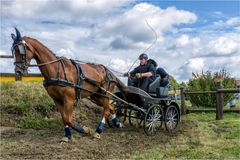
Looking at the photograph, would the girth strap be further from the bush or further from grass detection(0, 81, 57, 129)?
the bush

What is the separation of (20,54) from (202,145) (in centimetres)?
387

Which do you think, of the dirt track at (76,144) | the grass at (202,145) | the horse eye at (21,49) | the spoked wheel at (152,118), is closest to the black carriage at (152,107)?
the spoked wheel at (152,118)

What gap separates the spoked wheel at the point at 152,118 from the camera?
9052 mm

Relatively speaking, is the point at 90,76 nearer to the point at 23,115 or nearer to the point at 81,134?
the point at 81,134

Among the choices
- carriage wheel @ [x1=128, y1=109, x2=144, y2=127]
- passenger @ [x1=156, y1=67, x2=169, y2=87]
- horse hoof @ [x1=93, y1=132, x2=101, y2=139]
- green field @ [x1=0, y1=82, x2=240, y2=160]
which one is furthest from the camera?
passenger @ [x1=156, y1=67, x2=169, y2=87]

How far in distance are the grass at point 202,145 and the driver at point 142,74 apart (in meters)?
1.54

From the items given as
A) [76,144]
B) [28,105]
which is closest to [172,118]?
[76,144]

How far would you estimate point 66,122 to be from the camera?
25.2 ft

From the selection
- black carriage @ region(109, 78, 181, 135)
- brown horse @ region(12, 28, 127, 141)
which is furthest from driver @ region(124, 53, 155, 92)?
brown horse @ region(12, 28, 127, 141)

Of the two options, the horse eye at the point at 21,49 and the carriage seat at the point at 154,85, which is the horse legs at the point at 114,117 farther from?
the horse eye at the point at 21,49

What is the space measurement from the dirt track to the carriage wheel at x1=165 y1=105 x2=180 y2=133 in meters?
0.19

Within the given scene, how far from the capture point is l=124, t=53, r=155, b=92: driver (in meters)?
9.42

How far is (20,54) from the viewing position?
7305 millimetres

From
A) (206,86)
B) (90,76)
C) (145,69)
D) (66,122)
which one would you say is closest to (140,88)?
(145,69)
